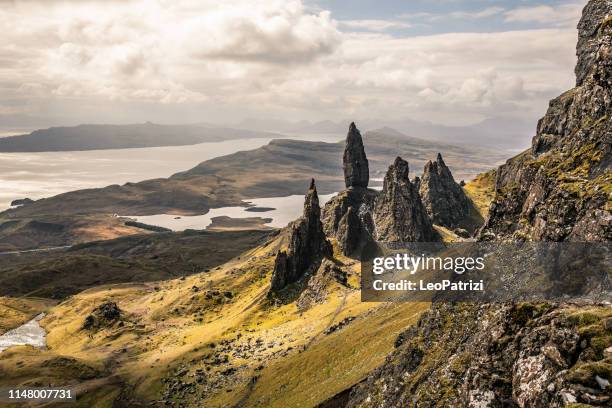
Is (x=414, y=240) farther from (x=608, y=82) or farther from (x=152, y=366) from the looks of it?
(x=608, y=82)

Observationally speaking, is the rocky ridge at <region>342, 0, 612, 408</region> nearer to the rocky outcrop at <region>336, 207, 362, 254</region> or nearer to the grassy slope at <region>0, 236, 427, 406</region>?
the grassy slope at <region>0, 236, 427, 406</region>

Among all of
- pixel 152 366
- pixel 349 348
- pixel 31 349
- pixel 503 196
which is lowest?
pixel 31 349

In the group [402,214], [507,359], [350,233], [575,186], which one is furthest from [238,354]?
[507,359]

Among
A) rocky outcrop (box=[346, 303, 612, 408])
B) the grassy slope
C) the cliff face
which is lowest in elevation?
the grassy slope

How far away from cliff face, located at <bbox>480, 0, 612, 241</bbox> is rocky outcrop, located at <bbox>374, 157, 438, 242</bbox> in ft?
401

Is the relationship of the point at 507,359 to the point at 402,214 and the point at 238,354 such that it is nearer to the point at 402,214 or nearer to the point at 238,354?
the point at 238,354

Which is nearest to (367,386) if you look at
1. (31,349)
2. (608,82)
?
(608,82)

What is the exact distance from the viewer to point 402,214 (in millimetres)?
186625

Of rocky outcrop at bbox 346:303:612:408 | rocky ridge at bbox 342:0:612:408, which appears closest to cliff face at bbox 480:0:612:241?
rocky ridge at bbox 342:0:612:408

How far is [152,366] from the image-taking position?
464ft

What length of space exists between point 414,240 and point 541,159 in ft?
433

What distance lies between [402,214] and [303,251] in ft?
140

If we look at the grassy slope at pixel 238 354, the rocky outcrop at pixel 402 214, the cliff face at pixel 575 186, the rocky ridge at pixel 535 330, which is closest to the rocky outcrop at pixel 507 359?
the rocky ridge at pixel 535 330

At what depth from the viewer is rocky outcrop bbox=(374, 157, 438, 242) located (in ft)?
600
